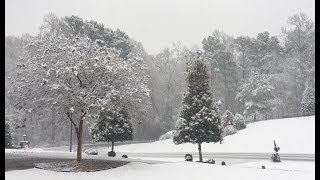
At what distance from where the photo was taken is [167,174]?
2178 cm

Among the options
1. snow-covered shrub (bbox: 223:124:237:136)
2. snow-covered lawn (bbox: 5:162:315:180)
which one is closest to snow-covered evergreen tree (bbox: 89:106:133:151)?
snow-covered lawn (bbox: 5:162:315:180)

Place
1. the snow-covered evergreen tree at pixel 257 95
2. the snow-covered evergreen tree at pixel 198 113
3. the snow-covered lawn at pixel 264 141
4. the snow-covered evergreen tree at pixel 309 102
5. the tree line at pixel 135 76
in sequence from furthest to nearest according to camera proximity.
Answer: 1. the snow-covered evergreen tree at pixel 257 95
2. the snow-covered evergreen tree at pixel 309 102
3. the snow-covered lawn at pixel 264 141
4. the snow-covered evergreen tree at pixel 198 113
5. the tree line at pixel 135 76

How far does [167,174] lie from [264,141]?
31.2 meters

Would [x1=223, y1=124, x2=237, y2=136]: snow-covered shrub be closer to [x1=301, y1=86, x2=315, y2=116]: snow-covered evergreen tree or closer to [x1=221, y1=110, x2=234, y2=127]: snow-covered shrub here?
[x1=221, y1=110, x2=234, y2=127]: snow-covered shrub

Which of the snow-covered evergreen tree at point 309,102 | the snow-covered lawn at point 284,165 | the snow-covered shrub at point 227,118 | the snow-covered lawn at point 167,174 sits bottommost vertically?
the snow-covered lawn at point 284,165

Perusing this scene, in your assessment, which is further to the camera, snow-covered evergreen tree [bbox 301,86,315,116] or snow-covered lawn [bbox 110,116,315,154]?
snow-covered evergreen tree [bbox 301,86,315,116]

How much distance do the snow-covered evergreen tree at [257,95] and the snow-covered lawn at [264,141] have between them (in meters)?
8.95

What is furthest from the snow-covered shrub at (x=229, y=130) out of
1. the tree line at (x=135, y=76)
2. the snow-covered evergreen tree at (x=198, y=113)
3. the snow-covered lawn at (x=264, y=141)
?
the snow-covered evergreen tree at (x=198, y=113)

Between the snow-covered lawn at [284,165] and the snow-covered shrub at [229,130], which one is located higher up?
the snow-covered shrub at [229,130]

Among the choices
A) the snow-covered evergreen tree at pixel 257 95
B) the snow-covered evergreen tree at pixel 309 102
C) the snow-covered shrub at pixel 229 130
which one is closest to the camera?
the snow-covered shrub at pixel 229 130

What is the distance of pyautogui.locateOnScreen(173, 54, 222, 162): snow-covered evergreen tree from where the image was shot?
34.8m

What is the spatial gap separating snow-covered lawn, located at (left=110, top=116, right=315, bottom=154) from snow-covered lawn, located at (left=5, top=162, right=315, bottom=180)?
22.7m

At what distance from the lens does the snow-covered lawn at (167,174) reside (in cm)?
2059

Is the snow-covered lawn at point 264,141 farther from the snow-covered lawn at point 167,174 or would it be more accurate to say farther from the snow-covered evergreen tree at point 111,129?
the snow-covered lawn at point 167,174
